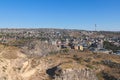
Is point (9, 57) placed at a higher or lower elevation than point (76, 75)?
higher

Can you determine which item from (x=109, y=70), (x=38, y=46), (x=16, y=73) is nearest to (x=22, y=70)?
(x=16, y=73)

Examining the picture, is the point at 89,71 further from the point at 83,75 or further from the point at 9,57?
the point at 9,57

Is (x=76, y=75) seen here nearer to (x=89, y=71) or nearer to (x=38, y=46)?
(x=89, y=71)

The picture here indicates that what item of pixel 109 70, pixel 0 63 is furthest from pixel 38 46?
pixel 0 63

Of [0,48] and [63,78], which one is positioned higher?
[0,48]

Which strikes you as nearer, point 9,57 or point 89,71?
point 9,57

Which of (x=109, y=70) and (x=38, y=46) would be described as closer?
(x=109, y=70)

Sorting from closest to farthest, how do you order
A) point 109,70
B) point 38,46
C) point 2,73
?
point 2,73 → point 109,70 → point 38,46

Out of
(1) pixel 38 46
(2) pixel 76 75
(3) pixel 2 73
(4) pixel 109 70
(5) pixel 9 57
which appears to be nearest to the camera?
(3) pixel 2 73

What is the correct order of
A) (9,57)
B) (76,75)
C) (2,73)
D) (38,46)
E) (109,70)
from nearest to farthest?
(2,73) → (9,57) → (76,75) → (109,70) → (38,46)
